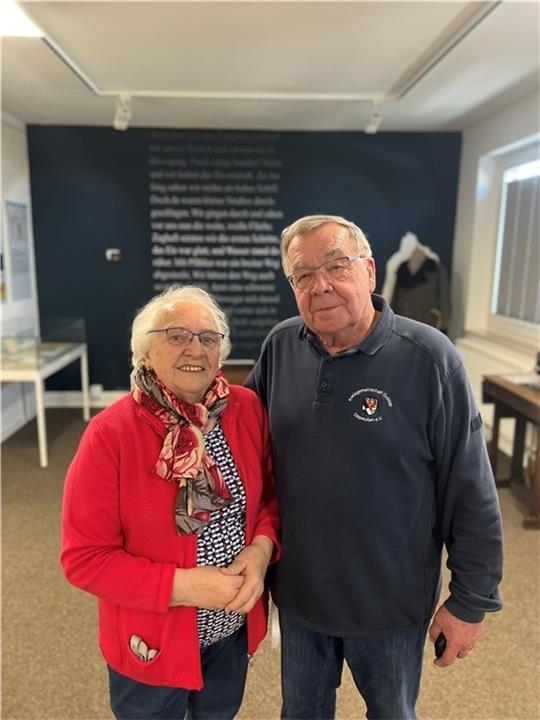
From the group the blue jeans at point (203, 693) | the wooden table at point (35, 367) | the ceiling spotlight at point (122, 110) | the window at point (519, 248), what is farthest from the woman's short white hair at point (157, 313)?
the window at point (519, 248)

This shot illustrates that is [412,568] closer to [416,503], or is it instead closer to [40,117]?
[416,503]

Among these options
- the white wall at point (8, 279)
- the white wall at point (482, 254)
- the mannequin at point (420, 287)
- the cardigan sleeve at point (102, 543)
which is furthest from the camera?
the mannequin at point (420, 287)

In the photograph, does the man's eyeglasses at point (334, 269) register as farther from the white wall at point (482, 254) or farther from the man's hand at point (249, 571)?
the white wall at point (482, 254)

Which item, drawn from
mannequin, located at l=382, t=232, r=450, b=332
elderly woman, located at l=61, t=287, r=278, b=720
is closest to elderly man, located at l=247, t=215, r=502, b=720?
elderly woman, located at l=61, t=287, r=278, b=720

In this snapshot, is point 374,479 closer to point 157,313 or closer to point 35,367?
point 157,313

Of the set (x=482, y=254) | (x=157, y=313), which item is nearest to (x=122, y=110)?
(x=482, y=254)

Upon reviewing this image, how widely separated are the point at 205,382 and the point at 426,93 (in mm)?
3466

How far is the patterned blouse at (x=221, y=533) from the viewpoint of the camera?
1.15 m

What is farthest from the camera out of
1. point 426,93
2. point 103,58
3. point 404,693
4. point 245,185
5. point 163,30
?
point 245,185

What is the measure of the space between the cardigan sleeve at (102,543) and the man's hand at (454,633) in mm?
607

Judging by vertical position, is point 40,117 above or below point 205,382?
above

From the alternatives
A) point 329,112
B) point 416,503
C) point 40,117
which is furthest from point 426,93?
point 416,503

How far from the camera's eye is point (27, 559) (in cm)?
278

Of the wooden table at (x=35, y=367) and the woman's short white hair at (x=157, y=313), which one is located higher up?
the woman's short white hair at (x=157, y=313)
